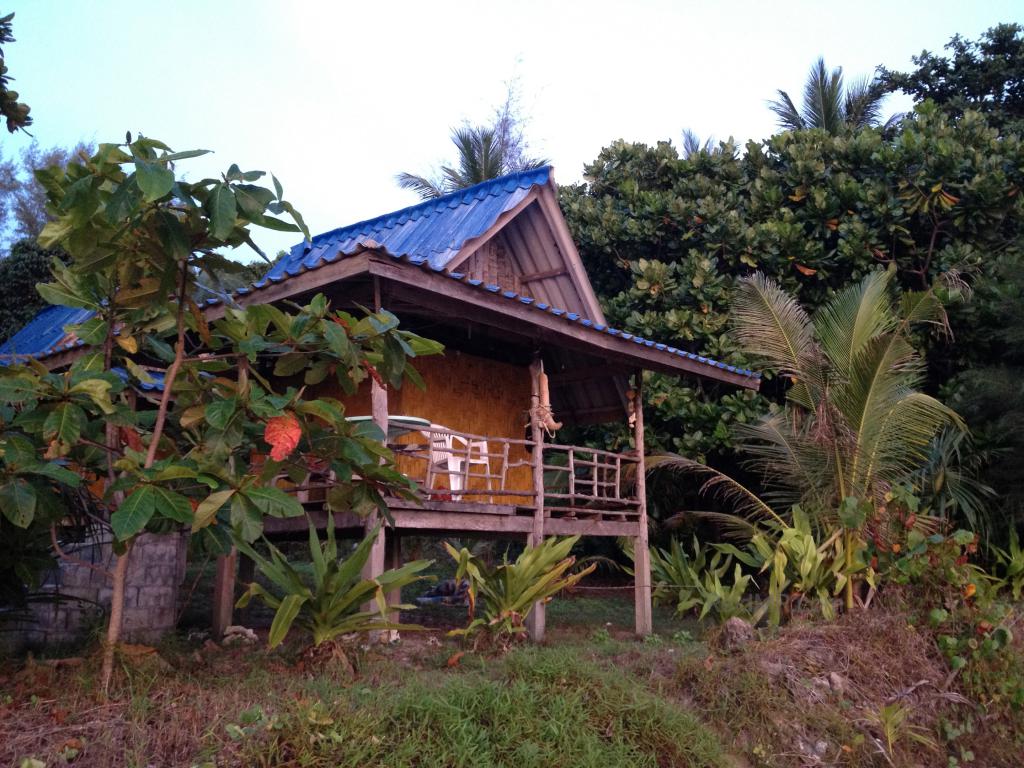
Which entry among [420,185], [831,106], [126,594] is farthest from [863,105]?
[126,594]

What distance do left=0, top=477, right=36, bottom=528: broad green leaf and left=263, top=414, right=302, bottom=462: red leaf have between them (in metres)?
1.17

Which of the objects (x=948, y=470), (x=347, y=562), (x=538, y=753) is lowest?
(x=538, y=753)

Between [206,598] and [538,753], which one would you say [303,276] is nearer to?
[538,753]

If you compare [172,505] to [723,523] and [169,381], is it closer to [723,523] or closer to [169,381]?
[169,381]

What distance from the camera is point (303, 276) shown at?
743 cm

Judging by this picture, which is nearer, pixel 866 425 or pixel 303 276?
pixel 303 276

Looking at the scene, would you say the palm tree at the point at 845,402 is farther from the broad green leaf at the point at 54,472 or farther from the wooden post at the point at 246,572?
the broad green leaf at the point at 54,472

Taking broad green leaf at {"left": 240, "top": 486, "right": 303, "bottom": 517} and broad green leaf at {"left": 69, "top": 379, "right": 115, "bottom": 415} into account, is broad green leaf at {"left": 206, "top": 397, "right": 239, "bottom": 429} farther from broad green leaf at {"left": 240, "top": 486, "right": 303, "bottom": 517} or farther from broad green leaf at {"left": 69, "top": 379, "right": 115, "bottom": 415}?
broad green leaf at {"left": 69, "top": 379, "right": 115, "bottom": 415}

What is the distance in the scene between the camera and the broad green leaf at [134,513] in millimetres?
4547

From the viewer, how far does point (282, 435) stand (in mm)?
5043

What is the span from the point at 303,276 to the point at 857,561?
5.74m

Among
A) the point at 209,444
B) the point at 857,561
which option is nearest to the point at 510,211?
the point at 857,561

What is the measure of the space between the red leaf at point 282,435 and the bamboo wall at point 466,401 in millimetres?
4365

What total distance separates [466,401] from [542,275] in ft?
6.77
